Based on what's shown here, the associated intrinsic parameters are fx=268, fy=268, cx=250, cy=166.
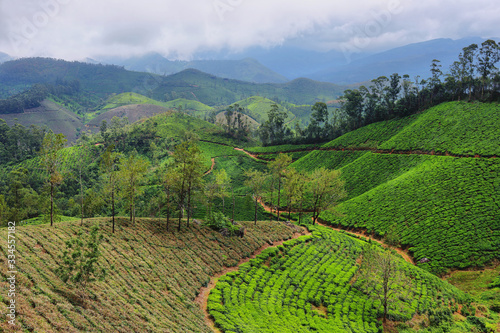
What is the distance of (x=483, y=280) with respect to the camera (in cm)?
4125

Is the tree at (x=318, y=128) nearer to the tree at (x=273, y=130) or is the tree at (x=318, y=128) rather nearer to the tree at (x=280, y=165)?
the tree at (x=273, y=130)

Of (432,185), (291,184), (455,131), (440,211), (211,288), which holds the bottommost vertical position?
(211,288)

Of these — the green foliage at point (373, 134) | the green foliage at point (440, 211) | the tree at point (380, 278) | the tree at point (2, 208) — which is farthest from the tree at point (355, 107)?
the tree at point (2, 208)

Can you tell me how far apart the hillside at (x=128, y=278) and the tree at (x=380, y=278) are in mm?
16812

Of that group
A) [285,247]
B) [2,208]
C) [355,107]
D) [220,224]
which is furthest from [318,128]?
[2,208]

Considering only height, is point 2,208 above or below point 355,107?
below

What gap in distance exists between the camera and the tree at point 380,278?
33.5 m

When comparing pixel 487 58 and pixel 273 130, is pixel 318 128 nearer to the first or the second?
pixel 273 130

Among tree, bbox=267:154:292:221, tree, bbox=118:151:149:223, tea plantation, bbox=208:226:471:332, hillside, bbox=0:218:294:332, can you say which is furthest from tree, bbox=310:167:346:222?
tree, bbox=118:151:149:223

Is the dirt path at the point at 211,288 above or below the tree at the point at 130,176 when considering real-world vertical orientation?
below

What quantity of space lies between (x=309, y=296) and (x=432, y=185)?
47372 millimetres

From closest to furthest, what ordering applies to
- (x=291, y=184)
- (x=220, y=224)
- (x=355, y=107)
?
(x=220, y=224)
(x=291, y=184)
(x=355, y=107)

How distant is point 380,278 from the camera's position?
36156mm

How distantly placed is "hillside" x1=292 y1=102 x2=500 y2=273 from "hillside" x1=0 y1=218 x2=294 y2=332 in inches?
1319
